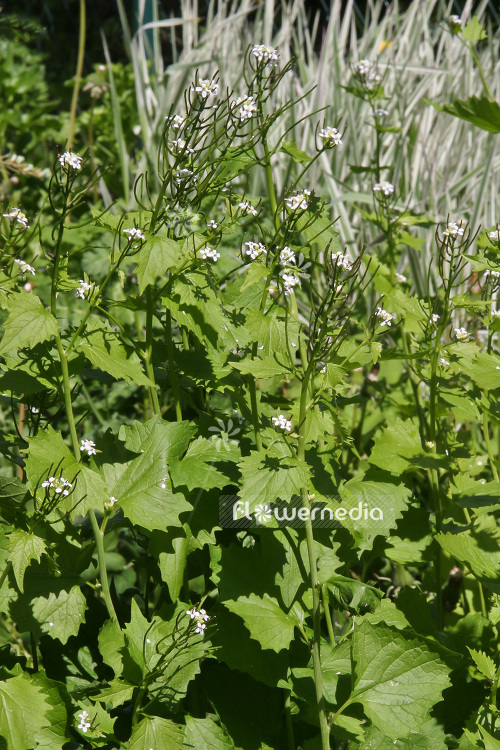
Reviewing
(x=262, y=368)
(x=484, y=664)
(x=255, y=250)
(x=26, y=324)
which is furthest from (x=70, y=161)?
(x=484, y=664)

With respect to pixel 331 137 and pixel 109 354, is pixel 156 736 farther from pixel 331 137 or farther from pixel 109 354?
pixel 331 137

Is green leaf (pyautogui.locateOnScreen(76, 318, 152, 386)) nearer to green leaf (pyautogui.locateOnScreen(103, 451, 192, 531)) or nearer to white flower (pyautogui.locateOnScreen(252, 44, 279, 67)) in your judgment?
green leaf (pyautogui.locateOnScreen(103, 451, 192, 531))

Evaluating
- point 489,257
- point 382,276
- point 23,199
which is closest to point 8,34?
point 23,199

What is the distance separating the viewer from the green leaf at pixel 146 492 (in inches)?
51.1

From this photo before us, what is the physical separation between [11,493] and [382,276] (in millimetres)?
1403

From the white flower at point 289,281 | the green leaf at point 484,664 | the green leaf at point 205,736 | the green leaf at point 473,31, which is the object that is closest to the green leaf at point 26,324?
the white flower at point 289,281

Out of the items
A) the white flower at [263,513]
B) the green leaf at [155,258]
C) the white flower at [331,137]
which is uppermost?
the white flower at [331,137]

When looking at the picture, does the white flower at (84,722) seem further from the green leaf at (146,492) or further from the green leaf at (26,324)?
the green leaf at (26,324)

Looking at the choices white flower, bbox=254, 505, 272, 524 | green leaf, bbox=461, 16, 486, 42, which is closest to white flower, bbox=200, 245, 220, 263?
white flower, bbox=254, 505, 272, 524

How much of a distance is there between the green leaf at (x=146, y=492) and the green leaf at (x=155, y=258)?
37 cm

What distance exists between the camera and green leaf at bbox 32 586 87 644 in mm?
1333

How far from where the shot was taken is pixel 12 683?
1293mm

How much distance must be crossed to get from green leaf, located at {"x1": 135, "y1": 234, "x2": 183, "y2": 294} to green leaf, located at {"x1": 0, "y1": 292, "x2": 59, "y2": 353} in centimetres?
18

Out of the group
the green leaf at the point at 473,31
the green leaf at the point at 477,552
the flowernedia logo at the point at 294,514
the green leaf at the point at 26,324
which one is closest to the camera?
the green leaf at the point at 26,324
